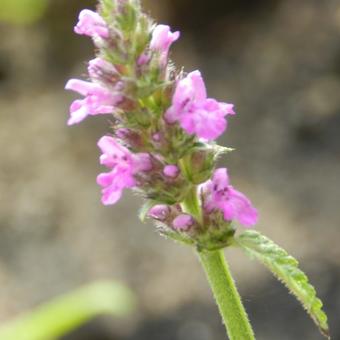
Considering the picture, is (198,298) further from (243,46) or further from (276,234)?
(243,46)

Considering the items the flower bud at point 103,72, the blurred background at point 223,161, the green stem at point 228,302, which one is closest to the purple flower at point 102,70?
the flower bud at point 103,72

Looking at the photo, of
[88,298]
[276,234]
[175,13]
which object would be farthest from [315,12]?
[88,298]

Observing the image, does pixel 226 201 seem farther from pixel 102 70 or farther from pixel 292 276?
pixel 102 70

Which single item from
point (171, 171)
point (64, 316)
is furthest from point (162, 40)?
point (64, 316)

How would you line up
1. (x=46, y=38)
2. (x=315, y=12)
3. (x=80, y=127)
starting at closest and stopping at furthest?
(x=80, y=127), (x=315, y=12), (x=46, y=38)

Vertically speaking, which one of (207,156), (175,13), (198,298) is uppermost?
(175,13)

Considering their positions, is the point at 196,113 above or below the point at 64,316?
below

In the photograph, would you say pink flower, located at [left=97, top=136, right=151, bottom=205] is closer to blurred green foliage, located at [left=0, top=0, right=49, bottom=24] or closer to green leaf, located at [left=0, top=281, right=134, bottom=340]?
green leaf, located at [left=0, top=281, right=134, bottom=340]
